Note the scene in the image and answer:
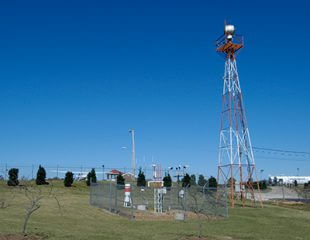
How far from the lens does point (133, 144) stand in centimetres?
5553

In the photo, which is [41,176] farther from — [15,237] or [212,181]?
[15,237]

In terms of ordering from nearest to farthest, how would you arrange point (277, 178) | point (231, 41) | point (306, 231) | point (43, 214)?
point (306, 231) < point (43, 214) < point (231, 41) < point (277, 178)

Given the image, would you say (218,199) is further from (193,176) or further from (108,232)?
(193,176)

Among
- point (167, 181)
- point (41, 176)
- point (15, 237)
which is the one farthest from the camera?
point (167, 181)

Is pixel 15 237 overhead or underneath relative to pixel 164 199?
underneath

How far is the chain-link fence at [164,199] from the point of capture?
1051 inches

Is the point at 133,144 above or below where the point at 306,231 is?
above

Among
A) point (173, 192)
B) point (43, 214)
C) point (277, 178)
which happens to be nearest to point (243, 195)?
point (173, 192)

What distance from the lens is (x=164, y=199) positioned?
30.6 m

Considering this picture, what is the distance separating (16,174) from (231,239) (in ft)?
113

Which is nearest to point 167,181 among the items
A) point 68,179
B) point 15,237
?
point 68,179

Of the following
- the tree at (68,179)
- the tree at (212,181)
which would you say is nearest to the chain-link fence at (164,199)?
the tree at (68,179)

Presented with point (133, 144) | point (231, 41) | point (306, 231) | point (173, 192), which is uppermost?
point (231, 41)

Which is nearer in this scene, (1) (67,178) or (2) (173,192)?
(2) (173,192)
